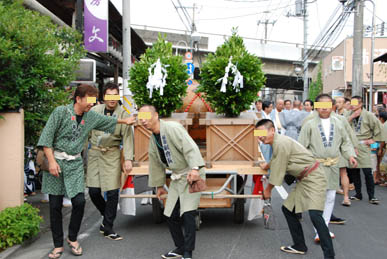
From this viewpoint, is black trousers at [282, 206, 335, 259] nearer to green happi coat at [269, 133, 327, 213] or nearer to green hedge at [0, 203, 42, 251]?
green happi coat at [269, 133, 327, 213]

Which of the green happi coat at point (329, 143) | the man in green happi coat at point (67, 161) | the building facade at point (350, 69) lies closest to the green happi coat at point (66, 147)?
the man in green happi coat at point (67, 161)

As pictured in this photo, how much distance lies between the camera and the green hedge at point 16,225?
5.20 metres

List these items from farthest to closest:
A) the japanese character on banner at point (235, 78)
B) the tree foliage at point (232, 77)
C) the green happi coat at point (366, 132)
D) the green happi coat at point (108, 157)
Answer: the green happi coat at point (366, 132)
the tree foliage at point (232, 77)
the japanese character on banner at point (235, 78)
the green happi coat at point (108, 157)

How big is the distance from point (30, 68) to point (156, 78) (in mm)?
1760

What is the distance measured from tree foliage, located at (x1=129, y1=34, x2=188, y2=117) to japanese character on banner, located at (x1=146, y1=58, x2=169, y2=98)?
0.26 feet

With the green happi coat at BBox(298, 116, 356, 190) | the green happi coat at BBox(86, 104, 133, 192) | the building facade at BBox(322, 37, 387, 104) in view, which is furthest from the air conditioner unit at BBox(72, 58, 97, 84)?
the building facade at BBox(322, 37, 387, 104)

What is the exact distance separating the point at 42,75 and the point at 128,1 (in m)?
8.02

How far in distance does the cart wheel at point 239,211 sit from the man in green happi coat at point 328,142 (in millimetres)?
1218

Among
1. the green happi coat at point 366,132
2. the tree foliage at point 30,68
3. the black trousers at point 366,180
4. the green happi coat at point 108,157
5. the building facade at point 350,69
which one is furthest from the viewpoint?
the building facade at point 350,69

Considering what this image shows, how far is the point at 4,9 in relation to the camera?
5895 mm

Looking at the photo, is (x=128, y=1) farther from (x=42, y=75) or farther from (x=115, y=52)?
(x=42, y=75)

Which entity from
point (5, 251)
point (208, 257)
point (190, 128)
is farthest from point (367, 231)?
point (5, 251)

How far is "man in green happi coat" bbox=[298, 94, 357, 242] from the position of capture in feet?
18.8

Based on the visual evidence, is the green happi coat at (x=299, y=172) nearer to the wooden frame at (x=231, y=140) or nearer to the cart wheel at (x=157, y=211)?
the wooden frame at (x=231, y=140)
